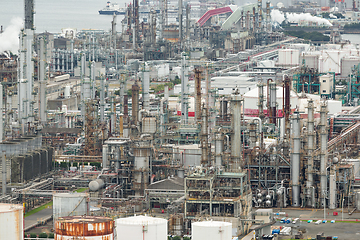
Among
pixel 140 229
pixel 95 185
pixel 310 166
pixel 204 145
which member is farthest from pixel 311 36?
pixel 140 229

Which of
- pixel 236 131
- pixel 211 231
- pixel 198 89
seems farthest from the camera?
pixel 198 89

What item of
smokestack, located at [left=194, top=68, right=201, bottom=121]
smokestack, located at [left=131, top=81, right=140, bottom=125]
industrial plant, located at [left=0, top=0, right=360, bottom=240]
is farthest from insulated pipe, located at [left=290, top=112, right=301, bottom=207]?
smokestack, located at [left=131, top=81, right=140, bottom=125]

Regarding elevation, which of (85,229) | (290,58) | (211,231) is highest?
(290,58)

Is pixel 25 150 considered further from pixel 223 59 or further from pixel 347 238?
pixel 223 59

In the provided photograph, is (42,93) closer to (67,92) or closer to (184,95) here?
(184,95)

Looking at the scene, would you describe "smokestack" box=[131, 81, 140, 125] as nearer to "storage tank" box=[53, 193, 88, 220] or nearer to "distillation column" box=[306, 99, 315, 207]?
"distillation column" box=[306, 99, 315, 207]

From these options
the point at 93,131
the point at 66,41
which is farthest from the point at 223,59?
the point at 93,131

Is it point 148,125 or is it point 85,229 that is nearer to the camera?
point 85,229
